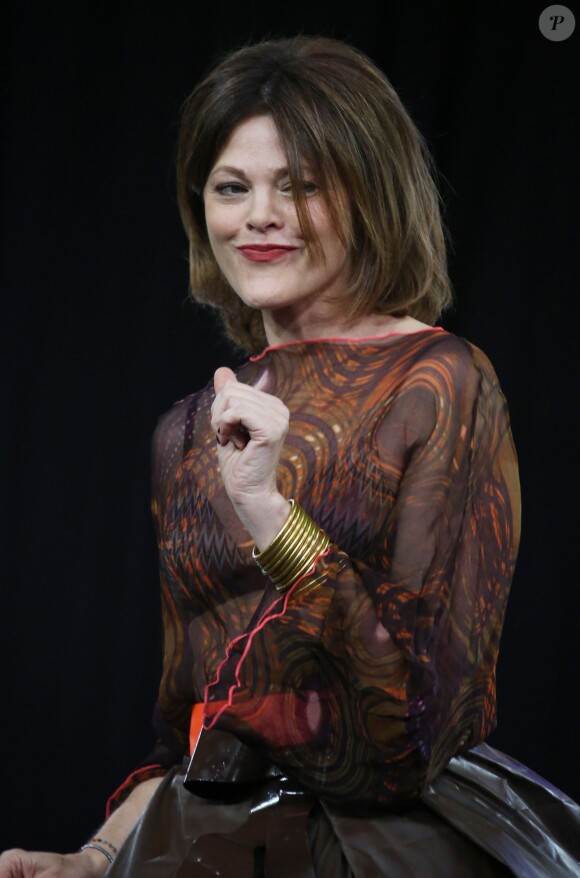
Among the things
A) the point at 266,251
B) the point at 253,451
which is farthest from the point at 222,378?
the point at 266,251

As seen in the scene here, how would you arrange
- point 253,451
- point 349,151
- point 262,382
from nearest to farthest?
point 253,451 → point 349,151 → point 262,382

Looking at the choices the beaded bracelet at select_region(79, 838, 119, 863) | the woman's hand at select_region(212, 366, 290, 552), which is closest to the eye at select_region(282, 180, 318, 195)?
the woman's hand at select_region(212, 366, 290, 552)

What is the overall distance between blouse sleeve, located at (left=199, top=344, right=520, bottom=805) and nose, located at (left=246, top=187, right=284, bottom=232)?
20cm

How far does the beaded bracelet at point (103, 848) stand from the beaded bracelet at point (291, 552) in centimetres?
42

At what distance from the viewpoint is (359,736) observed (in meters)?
1.12

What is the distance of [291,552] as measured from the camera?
1118 mm

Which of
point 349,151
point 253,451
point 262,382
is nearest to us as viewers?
point 253,451

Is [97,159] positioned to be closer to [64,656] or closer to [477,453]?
[64,656]

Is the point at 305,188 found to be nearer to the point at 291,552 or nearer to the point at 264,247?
the point at 264,247

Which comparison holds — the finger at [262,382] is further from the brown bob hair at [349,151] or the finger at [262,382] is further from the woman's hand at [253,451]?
the woman's hand at [253,451]

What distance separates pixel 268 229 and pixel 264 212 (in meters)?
0.02

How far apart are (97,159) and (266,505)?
1.34 metres

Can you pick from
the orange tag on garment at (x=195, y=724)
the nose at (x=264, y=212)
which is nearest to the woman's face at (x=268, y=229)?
the nose at (x=264, y=212)

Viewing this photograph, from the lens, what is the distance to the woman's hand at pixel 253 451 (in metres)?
1.11
